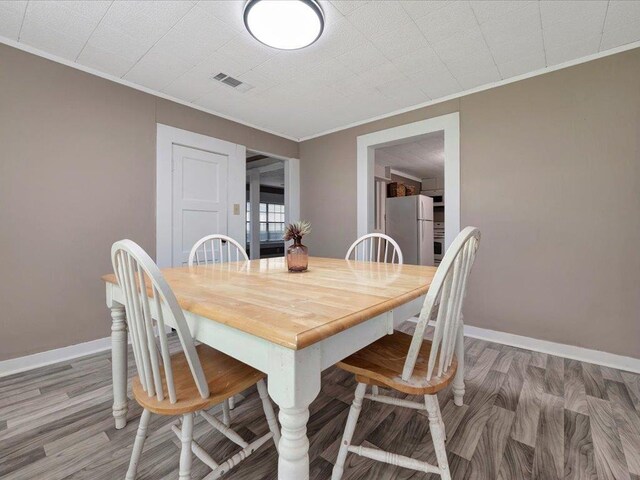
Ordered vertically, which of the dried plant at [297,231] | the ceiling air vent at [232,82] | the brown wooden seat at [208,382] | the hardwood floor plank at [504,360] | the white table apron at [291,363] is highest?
the ceiling air vent at [232,82]

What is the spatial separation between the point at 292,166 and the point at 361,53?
208 centimetres

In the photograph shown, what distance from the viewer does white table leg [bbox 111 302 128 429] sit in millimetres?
1364

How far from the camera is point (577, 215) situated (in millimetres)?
2207

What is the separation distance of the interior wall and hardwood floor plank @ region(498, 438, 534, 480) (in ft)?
9.14

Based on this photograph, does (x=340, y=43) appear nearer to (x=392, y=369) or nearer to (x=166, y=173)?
(x=166, y=173)

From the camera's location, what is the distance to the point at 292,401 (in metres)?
0.69

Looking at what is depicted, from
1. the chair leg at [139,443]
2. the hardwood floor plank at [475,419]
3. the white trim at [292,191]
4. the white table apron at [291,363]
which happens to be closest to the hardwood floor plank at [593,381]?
the hardwood floor plank at [475,419]

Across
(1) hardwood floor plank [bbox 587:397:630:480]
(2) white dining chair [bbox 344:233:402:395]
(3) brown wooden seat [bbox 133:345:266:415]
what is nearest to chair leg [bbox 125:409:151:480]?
(3) brown wooden seat [bbox 133:345:266:415]

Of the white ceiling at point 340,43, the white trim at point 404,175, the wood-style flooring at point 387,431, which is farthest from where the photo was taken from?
the white trim at point 404,175

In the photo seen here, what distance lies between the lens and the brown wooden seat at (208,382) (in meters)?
0.89

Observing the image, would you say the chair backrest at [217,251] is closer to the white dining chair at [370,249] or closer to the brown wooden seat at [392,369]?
the white dining chair at [370,249]

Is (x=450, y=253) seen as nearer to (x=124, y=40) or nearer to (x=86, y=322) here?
(x=124, y=40)

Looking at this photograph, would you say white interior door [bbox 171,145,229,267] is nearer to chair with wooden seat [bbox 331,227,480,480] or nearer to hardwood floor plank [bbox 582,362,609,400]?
chair with wooden seat [bbox 331,227,480,480]

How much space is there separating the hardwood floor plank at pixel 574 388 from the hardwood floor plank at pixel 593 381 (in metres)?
0.02
